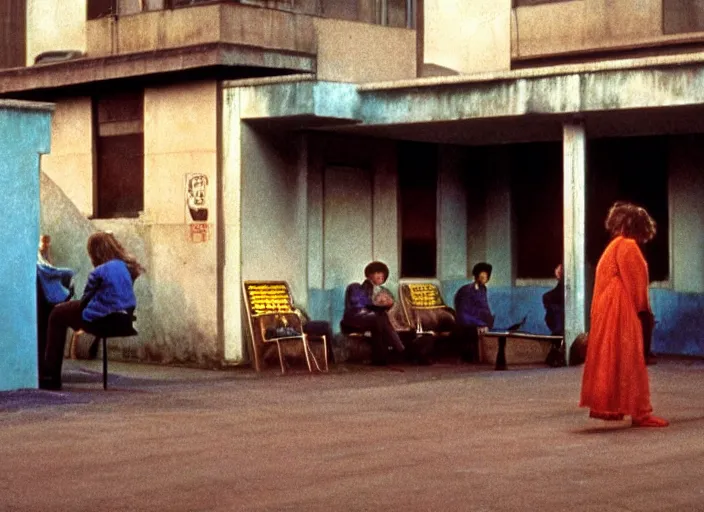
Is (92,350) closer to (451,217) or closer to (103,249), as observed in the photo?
(451,217)

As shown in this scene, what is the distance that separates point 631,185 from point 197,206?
578 cm

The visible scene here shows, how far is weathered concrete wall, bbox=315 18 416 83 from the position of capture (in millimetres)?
21375

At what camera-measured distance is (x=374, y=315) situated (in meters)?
21.0

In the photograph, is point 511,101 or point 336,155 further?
point 336,155

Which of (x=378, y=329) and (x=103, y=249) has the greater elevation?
Result: (x=103, y=249)

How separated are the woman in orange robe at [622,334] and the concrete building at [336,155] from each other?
553 centimetres

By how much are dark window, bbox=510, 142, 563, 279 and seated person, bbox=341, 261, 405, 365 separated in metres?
3.25

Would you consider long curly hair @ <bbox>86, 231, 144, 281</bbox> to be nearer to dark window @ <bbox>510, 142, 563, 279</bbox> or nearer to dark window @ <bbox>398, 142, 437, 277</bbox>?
dark window @ <bbox>398, 142, 437, 277</bbox>

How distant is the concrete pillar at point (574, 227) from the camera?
64.1 feet

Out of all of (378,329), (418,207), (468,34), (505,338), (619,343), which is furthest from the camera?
(468,34)

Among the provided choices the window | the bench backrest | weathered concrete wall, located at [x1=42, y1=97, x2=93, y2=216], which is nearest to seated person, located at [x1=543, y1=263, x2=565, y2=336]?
the bench backrest

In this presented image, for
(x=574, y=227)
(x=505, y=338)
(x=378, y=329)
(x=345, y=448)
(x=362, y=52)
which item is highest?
(x=362, y=52)

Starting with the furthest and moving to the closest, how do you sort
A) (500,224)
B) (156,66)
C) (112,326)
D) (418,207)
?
(500,224) < (418,207) < (156,66) < (112,326)

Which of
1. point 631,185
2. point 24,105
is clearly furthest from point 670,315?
point 24,105
